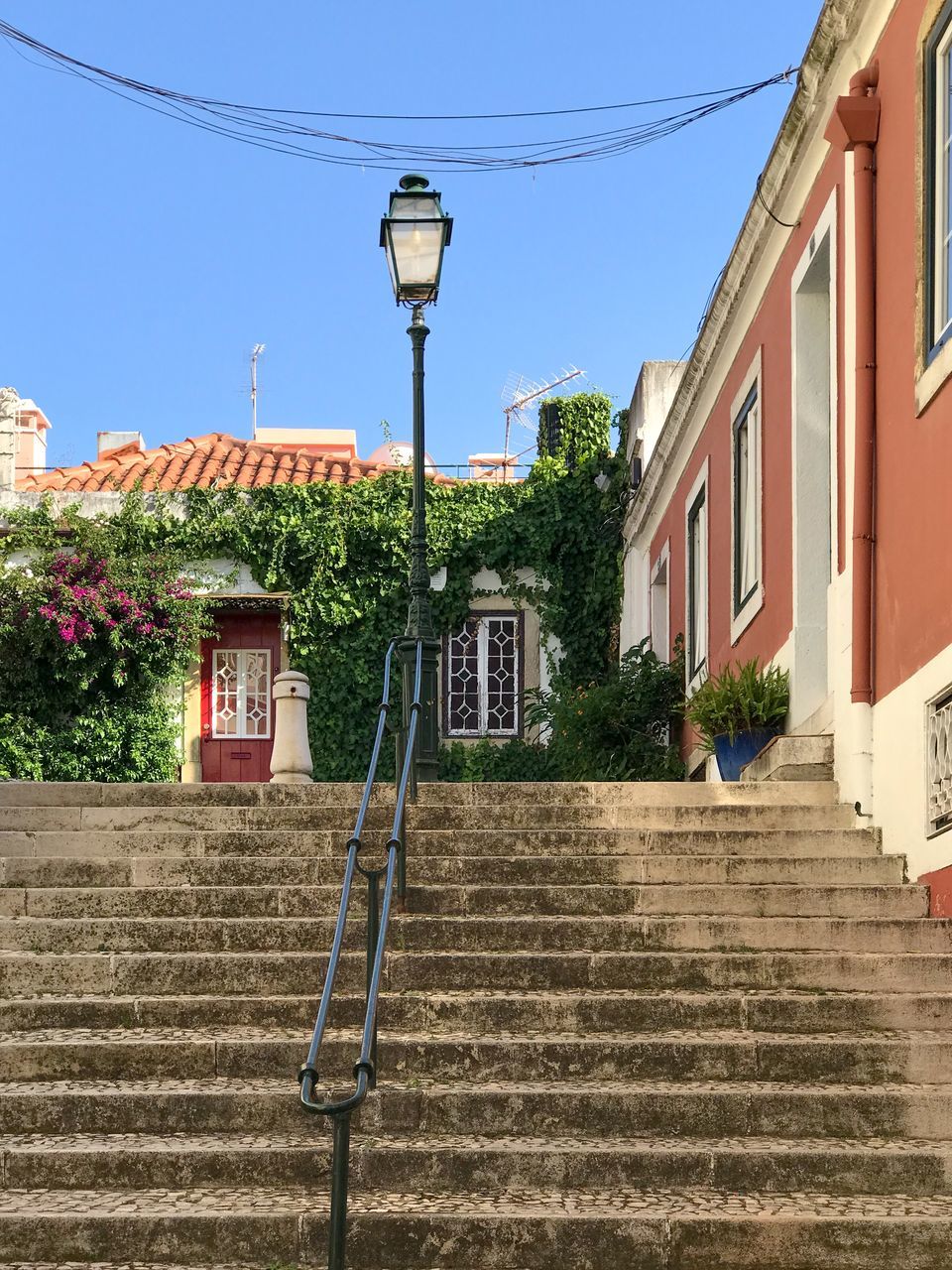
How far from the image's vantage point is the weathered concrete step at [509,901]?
7031 millimetres

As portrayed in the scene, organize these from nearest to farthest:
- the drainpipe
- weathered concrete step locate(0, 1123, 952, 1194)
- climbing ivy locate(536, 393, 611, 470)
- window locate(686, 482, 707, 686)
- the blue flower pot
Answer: weathered concrete step locate(0, 1123, 952, 1194) → the drainpipe → the blue flower pot → window locate(686, 482, 707, 686) → climbing ivy locate(536, 393, 611, 470)

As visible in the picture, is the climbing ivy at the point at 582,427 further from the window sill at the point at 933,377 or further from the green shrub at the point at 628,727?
the window sill at the point at 933,377

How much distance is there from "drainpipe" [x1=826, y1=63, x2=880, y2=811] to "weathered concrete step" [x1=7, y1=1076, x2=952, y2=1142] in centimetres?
247

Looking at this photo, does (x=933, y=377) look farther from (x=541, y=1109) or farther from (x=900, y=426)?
(x=541, y=1109)

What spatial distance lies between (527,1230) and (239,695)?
1393cm

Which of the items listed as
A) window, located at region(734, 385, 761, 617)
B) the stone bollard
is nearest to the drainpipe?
window, located at region(734, 385, 761, 617)

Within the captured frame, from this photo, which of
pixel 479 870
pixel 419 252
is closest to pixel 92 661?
pixel 419 252

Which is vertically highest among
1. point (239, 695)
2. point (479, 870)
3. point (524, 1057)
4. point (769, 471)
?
point (769, 471)

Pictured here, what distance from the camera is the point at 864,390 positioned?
8.07 m

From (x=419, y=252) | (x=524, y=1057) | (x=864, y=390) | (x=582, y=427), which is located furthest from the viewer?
(x=582, y=427)

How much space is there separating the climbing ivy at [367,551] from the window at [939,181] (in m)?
11.4

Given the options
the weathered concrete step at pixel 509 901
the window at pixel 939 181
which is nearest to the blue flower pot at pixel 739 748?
the weathered concrete step at pixel 509 901

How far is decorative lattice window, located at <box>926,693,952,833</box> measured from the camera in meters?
6.78

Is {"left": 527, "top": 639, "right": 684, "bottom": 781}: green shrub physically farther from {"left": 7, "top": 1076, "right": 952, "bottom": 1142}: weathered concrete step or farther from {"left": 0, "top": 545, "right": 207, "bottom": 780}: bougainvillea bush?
{"left": 7, "top": 1076, "right": 952, "bottom": 1142}: weathered concrete step
